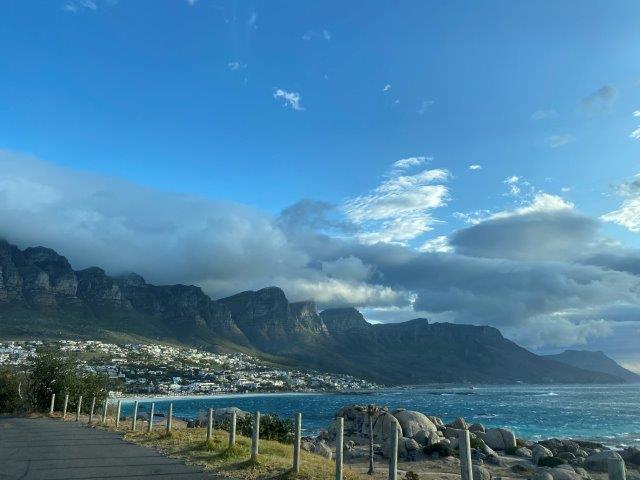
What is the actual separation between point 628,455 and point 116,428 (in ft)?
135

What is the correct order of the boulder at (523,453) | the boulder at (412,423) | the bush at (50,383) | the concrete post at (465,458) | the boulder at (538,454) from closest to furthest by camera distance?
the concrete post at (465,458)
the boulder at (538,454)
the bush at (50,383)
the boulder at (523,453)
the boulder at (412,423)

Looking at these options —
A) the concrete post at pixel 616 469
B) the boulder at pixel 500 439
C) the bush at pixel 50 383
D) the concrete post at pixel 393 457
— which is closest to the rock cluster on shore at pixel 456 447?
the boulder at pixel 500 439

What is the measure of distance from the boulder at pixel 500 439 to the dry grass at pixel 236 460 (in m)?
34.2

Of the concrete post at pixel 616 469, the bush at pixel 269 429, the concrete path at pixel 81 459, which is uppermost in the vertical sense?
the concrete post at pixel 616 469

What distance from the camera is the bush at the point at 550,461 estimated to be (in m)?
39.9

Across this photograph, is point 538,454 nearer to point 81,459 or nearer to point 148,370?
point 81,459

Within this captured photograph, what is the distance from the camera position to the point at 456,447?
140ft

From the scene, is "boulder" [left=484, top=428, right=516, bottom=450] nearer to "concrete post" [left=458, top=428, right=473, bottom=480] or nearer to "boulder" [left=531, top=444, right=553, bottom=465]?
"boulder" [left=531, top=444, right=553, bottom=465]

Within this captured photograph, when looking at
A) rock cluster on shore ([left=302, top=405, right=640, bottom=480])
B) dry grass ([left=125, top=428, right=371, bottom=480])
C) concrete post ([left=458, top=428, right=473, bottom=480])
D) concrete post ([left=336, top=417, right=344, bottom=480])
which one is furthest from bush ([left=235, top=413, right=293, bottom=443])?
concrete post ([left=458, top=428, right=473, bottom=480])

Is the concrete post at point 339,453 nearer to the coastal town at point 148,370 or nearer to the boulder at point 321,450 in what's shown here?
the boulder at point 321,450

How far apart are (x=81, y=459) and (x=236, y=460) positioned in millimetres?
5384

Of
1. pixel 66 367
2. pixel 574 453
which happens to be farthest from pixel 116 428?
pixel 574 453

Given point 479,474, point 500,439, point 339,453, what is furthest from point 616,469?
point 500,439

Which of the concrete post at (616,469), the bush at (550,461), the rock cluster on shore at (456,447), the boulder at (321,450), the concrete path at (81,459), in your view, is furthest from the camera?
the bush at (550,461)
